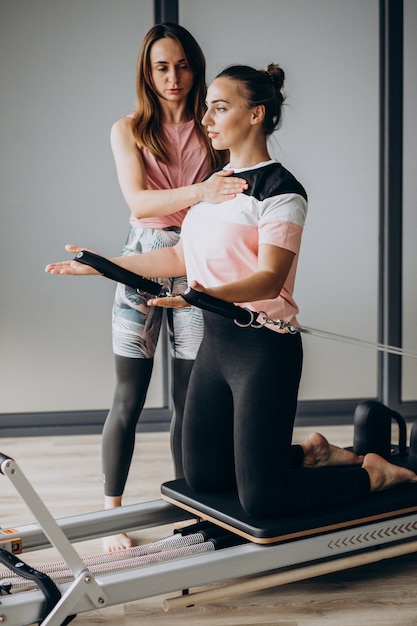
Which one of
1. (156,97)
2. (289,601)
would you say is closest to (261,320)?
(289,601)

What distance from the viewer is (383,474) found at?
245 cm

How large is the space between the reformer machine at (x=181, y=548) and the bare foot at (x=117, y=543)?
206 mm

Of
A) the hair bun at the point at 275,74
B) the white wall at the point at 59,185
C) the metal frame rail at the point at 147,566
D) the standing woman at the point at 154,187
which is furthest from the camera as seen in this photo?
the white wall at the point at 59,185

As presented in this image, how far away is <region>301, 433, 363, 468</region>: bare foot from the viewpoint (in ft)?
8.50

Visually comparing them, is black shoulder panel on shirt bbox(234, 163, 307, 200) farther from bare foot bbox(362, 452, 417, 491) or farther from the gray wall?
the gray wall

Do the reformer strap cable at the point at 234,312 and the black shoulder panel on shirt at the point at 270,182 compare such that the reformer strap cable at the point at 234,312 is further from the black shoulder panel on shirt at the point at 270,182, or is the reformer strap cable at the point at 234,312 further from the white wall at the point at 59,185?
the white wall at the point at 59,185

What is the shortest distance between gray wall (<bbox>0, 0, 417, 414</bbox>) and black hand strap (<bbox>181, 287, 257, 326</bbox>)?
2.08 metres

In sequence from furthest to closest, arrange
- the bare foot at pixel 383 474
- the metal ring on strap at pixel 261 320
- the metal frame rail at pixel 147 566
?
1. the bare foot at pixel 383 474
2. the metal ring on strap at pixel 261 320
3. the metal frame rail at pixel 147 566

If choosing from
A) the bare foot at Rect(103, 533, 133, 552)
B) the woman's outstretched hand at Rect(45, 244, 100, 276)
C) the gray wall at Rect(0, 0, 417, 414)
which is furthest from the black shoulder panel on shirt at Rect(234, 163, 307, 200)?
the gray wall at Rect(0, 0, 417, 414)

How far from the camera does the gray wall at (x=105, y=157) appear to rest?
391 cm

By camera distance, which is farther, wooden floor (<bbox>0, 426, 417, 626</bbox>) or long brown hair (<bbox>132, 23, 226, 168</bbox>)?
long brown hair (<bbox>132, 23, 226, 168</bbox>)

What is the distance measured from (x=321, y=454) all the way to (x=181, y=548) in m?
0.60

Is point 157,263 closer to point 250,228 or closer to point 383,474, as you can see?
point 250,228

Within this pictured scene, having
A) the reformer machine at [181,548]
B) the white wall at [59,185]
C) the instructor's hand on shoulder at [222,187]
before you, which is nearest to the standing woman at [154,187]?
the instructor's hand on shoulder at [222,187]
